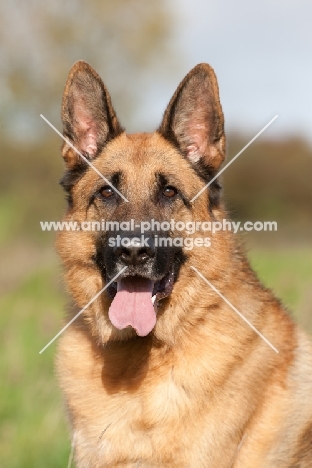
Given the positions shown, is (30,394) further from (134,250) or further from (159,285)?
(134,250)

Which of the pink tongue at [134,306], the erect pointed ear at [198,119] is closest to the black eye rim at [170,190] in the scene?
the erect pointed ear at [198,119]

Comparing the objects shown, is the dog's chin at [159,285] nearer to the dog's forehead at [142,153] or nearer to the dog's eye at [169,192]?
the dog's eye at [169,192]

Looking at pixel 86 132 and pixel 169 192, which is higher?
pixel 86 132

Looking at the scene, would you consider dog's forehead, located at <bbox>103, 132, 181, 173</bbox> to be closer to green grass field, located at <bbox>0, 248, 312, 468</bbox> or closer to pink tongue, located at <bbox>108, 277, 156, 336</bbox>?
pink tongue, located at <bbox>108, 277, 156, 336</bbox>

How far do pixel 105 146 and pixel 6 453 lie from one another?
3275 millimetres

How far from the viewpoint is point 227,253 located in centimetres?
471

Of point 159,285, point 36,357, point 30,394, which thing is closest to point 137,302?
point 159,285

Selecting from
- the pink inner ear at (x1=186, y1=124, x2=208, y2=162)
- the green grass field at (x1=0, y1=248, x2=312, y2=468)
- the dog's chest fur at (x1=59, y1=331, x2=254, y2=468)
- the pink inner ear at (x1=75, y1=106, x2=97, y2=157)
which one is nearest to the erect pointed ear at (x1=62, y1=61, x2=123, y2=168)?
the pink inner ear at (x1=75, y1=106, x2=97, y2=157)

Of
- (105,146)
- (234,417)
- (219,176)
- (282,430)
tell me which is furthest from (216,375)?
(105,146)

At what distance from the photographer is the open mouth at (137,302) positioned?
441cm

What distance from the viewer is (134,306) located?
446cm

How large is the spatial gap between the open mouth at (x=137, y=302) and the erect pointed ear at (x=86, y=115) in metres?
1.28

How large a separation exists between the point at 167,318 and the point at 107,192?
1.13 metres

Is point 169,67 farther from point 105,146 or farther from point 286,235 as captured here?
point 105,146
